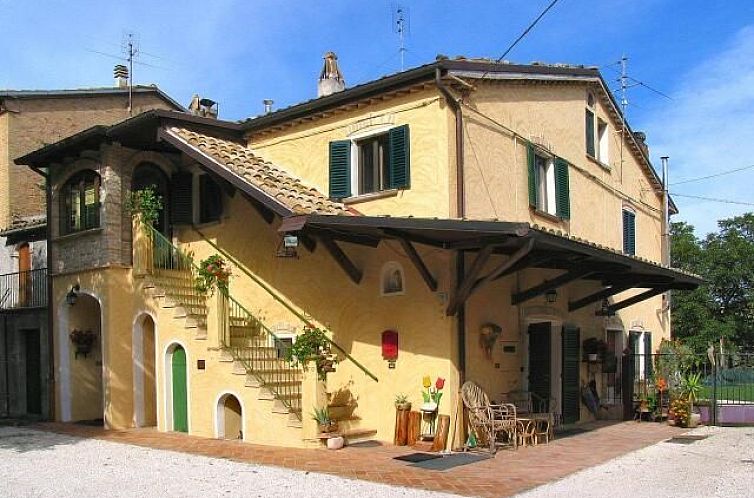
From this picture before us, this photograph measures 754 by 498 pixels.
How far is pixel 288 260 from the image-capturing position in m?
13.7

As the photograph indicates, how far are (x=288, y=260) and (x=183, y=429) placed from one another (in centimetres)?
366

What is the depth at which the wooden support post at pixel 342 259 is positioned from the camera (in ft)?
39.6

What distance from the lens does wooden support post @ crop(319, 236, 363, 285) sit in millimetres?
12077

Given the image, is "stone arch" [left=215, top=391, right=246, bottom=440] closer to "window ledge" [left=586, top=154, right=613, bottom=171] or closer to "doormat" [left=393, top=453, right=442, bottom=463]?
"doormat" [left=393, top=453, right=442, bottom=463]

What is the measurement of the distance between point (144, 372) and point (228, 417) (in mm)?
2866

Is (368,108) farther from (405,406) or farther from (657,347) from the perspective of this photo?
(657,347)

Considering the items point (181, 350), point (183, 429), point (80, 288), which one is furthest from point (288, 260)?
point (80, 288)

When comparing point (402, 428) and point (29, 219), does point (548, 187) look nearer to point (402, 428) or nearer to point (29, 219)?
point (402, 428)

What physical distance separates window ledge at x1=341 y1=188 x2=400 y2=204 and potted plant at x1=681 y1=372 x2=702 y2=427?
7.34 meters

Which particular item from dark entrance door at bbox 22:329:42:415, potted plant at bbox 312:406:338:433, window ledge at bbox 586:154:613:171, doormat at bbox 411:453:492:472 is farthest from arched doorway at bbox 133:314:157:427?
window ledge at bbox 586:154:613:171

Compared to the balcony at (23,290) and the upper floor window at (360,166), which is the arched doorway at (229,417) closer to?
the upper floor window at (360,166)

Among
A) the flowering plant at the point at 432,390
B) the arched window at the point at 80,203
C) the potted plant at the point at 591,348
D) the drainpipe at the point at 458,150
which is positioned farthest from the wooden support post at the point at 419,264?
the arched window at the point at 80,203

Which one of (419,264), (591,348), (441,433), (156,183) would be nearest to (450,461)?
(441,433)

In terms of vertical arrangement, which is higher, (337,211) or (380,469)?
(337,211)
